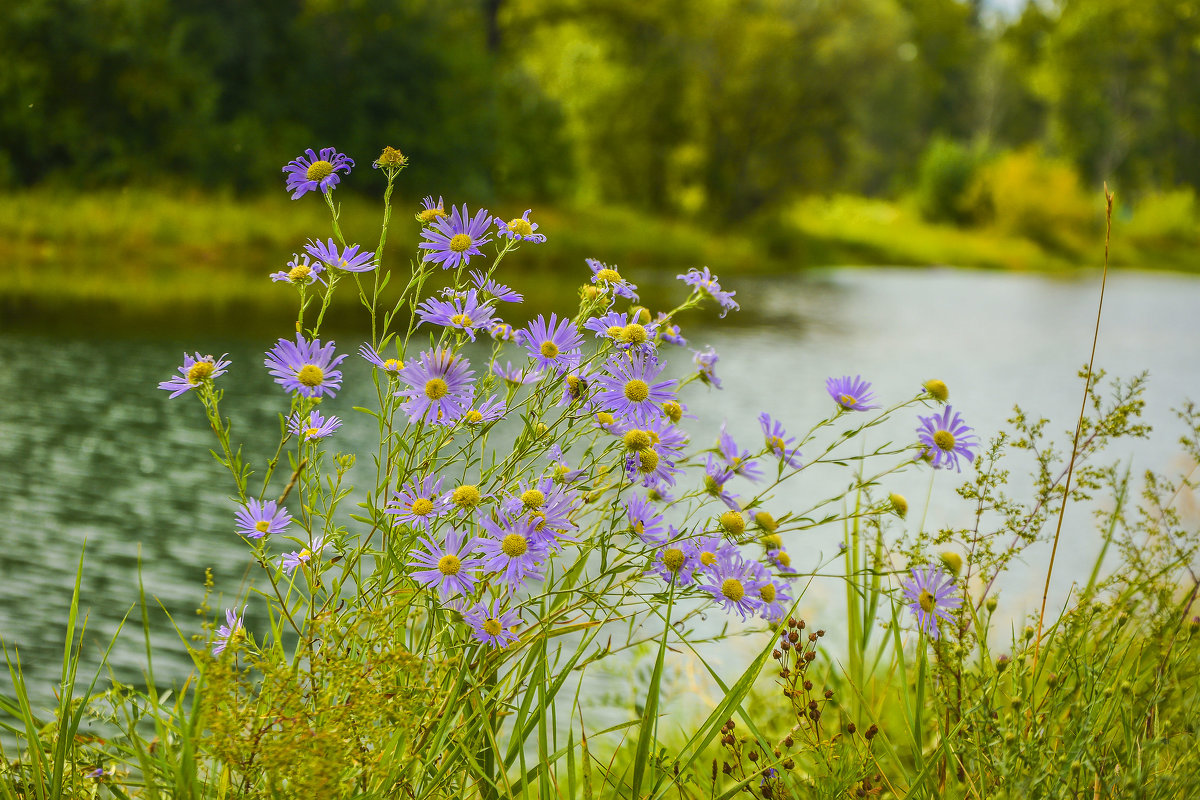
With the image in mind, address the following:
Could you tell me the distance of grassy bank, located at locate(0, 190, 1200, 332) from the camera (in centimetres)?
962

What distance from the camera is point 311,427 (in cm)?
148

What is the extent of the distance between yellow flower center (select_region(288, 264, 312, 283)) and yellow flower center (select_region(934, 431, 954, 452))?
94 cm

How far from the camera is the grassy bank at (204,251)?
9617mm

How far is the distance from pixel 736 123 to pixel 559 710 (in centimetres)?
2082

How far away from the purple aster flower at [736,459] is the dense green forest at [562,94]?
13299 millimetres

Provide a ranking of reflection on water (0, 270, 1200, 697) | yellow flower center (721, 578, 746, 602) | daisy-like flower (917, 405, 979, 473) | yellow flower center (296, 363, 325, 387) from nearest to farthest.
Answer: yellow flower center (296, 363, 325, 387)
yellow flower center (721, 578, 746, 602)
daisy-like flower (917, 405, 979, 473)
reflection on water (0, 270, 1200, 697)

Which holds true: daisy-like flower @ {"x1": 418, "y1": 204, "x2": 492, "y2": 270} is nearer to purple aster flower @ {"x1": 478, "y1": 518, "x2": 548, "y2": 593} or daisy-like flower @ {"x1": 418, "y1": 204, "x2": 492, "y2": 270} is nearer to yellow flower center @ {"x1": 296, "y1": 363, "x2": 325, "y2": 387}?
yellow flower center @ {"x1": 296, "y1": 363, "x2": 325, "y2": 387}

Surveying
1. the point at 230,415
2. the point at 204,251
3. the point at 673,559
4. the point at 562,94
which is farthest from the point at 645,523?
the point at 562,94

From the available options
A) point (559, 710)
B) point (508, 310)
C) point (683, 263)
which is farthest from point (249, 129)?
point (559, 710)

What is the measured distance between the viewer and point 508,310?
36.3ft

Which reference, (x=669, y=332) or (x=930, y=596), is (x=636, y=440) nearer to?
(x=669, y=332)

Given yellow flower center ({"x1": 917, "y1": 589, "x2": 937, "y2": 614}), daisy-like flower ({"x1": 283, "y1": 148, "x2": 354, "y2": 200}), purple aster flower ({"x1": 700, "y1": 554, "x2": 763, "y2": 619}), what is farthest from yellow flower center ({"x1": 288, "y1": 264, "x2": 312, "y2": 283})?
yellow flower center ({"x1": 917, "y1": 589, "x2": 937, "y2": 614})

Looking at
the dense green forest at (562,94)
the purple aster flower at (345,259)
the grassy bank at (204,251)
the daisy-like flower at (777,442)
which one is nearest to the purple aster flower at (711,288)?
the daisy-like flower at (777,442)

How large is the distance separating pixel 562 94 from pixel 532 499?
23.9 meters
